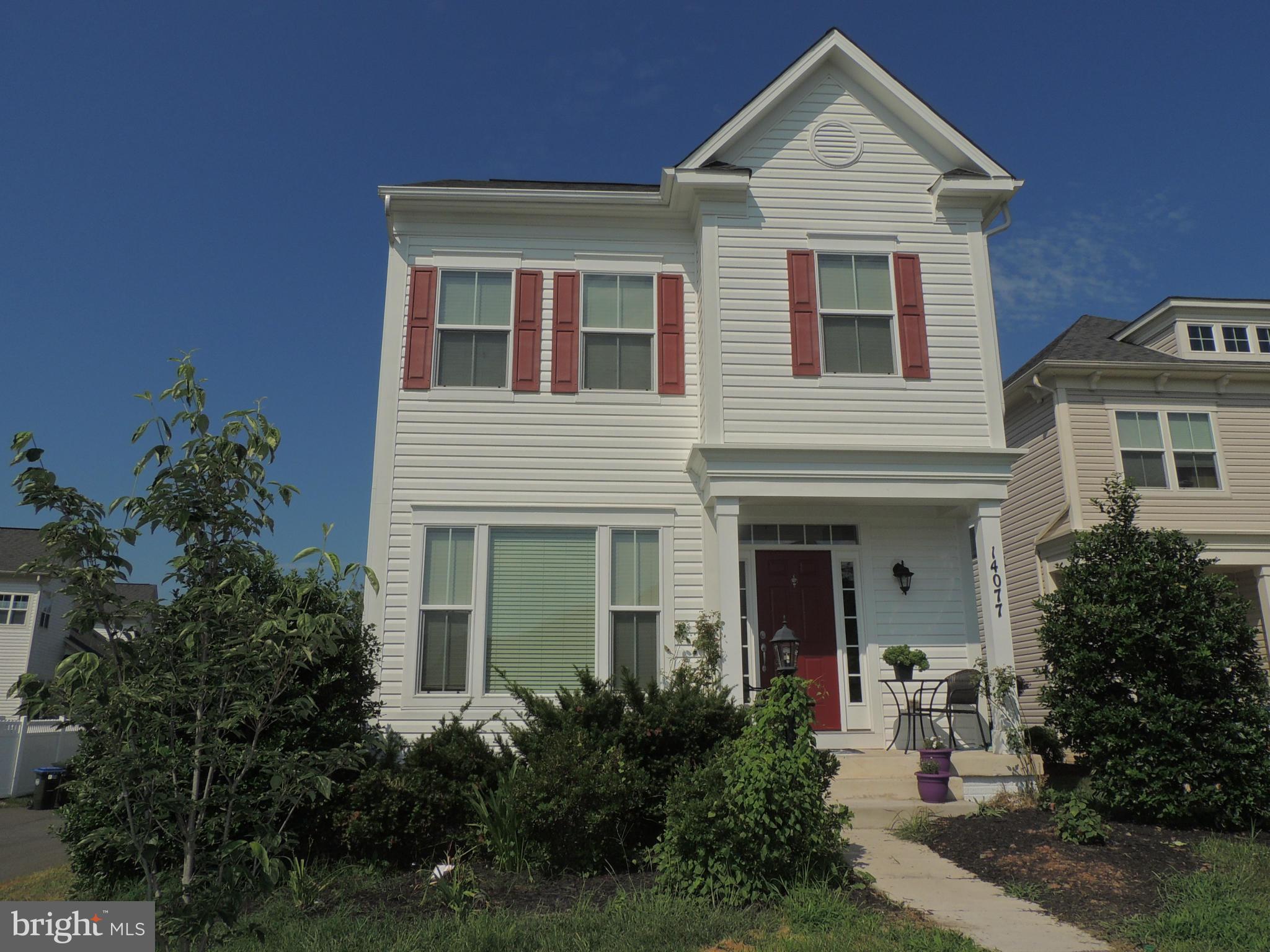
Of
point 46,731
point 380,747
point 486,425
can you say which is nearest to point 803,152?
point 486,425

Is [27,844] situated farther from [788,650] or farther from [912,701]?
[912,701]

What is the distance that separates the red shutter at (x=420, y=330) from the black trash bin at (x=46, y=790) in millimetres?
11716

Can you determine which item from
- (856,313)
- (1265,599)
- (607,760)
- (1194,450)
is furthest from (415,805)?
(1265,599)

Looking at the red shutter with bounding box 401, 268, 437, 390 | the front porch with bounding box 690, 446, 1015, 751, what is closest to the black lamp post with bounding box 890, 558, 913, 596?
the front porch with bounding box 690, 446, 1015, 751

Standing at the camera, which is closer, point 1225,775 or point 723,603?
point 1225,775

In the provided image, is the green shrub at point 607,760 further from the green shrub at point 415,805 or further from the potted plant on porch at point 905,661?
the potted plant on porch at point 905,661

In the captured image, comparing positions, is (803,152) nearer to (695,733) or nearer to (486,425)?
(486,425)

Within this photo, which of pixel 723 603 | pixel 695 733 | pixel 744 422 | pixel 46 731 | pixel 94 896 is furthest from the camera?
pixel 46 731

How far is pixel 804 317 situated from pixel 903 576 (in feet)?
10.7

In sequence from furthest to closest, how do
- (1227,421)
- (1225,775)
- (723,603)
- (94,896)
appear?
1. (1227,421)
2. (723,603)
3. (1225,775)
4. (94,896)

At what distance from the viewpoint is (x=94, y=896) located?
6.52m

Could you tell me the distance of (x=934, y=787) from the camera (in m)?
8.27

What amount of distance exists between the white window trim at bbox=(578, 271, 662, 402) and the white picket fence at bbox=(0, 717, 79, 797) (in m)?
13.6

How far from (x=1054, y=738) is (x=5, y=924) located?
1099 cm
